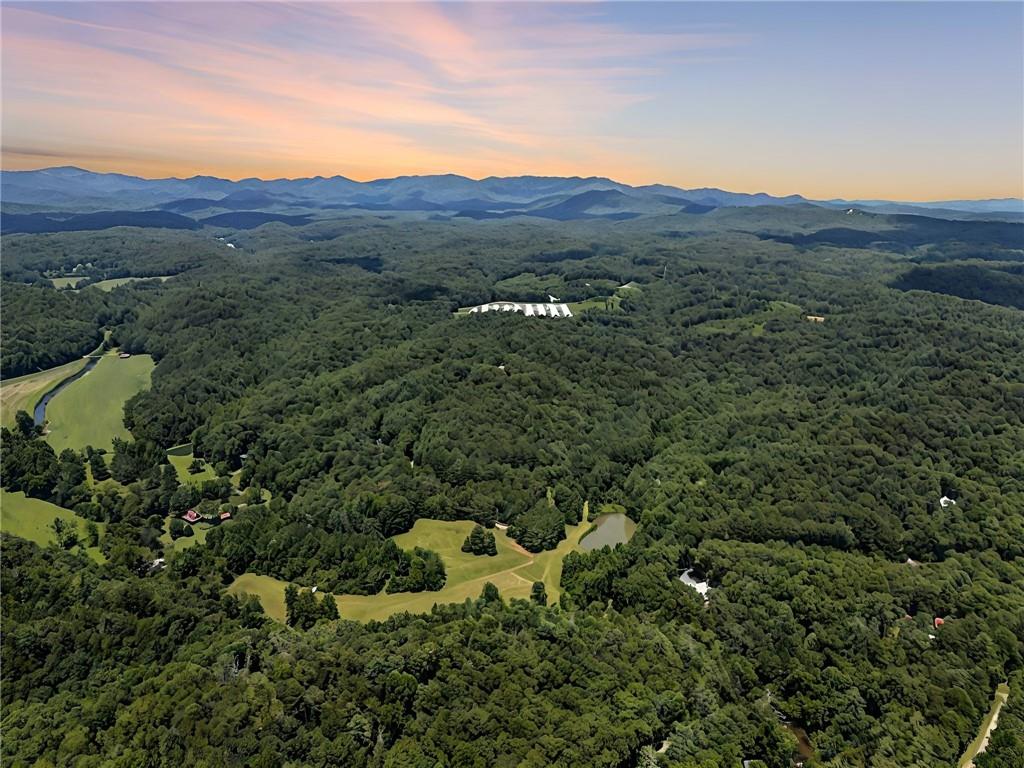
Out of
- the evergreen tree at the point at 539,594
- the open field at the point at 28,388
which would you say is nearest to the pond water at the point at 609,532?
the evergreen tree at the point at 539,594

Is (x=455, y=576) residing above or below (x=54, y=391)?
below

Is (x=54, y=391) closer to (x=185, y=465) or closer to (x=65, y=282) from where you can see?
(x=185, y=465)

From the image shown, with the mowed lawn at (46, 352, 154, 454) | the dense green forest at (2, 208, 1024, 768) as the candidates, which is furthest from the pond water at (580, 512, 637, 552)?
the mowed lawn at (46, 352, 154, 454)

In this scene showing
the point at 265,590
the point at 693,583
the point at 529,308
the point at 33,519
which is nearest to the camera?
the point at 693,583

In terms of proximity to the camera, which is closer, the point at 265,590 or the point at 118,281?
the point at 265,590

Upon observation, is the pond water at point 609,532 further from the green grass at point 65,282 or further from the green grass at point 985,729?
the green grass at point 65,282

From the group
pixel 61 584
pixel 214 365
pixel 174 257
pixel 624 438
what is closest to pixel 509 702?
pixel 61 584

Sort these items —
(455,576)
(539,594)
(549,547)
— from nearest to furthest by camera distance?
1. (539,594)
2. (455,576)
3. (549,547)

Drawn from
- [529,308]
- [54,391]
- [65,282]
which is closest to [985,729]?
[529,308]
